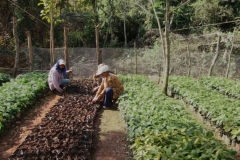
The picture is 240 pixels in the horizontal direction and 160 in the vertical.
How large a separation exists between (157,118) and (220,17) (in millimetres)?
15436

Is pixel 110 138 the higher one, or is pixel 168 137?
pixel 168 137

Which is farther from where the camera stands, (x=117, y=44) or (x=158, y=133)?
(x=117, y=44)

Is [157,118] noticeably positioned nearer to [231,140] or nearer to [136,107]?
[136,107]

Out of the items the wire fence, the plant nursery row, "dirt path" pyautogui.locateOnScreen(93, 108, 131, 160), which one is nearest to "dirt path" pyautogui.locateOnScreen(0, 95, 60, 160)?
"dirt path" pyautogui.locateOnScreen(93, 108, 131, 160)

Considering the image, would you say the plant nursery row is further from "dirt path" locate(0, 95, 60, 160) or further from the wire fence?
the wire fence

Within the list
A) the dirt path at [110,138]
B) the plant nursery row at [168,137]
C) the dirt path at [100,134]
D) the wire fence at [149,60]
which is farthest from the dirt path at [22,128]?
the wire fence at [149,60]

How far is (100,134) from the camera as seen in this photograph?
559 centimetres

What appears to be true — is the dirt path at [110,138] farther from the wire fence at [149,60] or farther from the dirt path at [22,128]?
the wire fence at [149,60]

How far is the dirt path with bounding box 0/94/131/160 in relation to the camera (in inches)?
183

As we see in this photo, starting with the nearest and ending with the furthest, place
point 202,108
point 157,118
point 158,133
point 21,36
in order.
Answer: point 158,133
point 157,118
point 202,108
point 21,36

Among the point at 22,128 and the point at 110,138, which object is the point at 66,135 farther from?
the point at 22,128

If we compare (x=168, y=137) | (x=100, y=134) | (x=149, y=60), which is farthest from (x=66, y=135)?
(x=149, y=60)

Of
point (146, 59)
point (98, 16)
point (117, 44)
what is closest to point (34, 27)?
point (98, 16)

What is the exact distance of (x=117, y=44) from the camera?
67.5 ft
